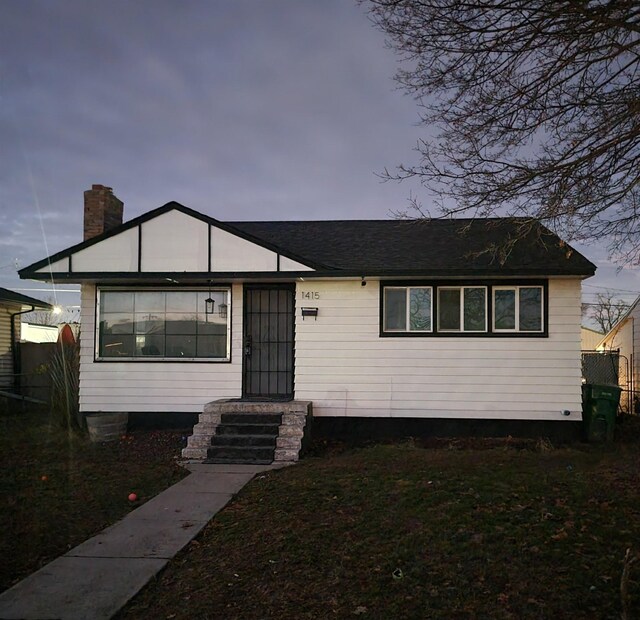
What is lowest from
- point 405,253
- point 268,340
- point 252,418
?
point 252,418

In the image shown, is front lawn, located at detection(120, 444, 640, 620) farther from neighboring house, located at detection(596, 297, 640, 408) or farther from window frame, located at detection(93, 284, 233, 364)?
neighboring house, located at detection(596, 297, 640, 408)

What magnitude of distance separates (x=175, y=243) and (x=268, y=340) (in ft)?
7.98

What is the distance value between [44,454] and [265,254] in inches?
187

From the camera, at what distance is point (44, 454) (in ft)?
29.5

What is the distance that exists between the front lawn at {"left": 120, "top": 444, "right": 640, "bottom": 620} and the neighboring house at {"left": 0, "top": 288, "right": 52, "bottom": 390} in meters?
12.8

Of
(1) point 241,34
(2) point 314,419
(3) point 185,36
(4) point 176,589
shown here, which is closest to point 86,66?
(3) point 185,36

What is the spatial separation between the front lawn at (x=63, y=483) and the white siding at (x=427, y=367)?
292cm

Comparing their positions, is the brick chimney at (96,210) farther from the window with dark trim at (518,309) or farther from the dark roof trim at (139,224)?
the window with dark trim at (518,309)

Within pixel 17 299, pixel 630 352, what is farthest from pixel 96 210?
pixel 630 352

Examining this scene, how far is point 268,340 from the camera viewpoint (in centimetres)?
1083

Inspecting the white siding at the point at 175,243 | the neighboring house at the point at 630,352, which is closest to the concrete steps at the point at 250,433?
the white siding at the point at 175,243

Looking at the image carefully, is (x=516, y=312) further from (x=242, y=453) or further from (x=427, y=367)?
(x=242, y=453)

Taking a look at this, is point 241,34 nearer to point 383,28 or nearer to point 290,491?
point 383,28

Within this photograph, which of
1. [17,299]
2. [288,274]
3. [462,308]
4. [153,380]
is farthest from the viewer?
[17,299]
